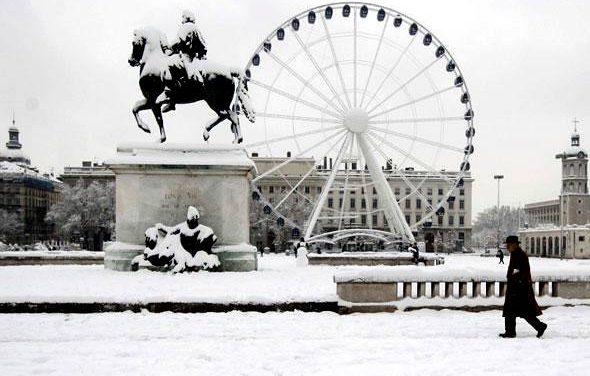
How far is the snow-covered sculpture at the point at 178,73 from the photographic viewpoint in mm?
20125

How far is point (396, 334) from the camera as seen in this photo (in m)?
10.4

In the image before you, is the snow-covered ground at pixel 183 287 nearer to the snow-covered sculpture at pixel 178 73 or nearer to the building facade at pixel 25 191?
the snow-covered sculpture at pixel 178 73

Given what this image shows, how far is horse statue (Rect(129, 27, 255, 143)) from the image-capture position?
20.1m

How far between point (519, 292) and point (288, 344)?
11.8 ft

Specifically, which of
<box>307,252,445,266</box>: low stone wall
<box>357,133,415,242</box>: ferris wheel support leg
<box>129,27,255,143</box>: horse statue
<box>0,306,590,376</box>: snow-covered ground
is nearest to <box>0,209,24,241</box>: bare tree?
<box>357,133,415,242</box>: ferris wheel support leg

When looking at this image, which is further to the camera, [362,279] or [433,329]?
[362,279]

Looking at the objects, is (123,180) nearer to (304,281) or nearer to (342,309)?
(304,281)

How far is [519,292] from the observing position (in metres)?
10.3

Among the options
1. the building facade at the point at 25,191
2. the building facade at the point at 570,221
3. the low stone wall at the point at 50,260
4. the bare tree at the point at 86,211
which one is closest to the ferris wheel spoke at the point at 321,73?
the low stone wall at the point at 50,260

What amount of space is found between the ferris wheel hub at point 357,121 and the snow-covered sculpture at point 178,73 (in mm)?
19889

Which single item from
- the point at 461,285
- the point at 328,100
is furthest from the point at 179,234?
the point at 328,100

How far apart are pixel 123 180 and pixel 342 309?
9.71 metres

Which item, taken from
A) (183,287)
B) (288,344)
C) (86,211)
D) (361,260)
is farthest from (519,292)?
(86,211)

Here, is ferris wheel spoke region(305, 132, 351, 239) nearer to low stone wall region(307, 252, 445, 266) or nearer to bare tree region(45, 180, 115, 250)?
low stone wall region(307, 252, 445, 266)
